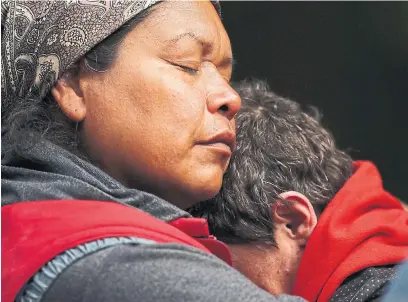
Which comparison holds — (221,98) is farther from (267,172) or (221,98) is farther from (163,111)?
(267,172)

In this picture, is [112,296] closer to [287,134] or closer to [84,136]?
[84,136]

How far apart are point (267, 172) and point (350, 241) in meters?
0.27

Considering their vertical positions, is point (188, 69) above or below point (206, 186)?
above

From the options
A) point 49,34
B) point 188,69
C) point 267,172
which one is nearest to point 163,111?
point 188,69

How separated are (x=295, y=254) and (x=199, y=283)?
0.64m

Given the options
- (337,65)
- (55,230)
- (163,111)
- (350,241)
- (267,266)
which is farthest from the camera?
(337,65)

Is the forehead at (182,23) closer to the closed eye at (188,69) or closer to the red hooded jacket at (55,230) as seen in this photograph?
the closed eye at (188,69)

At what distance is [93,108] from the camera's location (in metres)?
1.39

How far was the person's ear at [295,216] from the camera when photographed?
165cm

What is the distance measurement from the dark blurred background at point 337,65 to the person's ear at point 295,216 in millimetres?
494

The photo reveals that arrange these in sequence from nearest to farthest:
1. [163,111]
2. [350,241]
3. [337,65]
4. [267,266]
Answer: [163,111], [350,241], [267,266], [337,65]

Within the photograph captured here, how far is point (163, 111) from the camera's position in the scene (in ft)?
4.45

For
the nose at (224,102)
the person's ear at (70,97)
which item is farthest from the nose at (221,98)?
the person's ear at (70,97)

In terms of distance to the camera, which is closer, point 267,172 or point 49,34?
point 49,34
